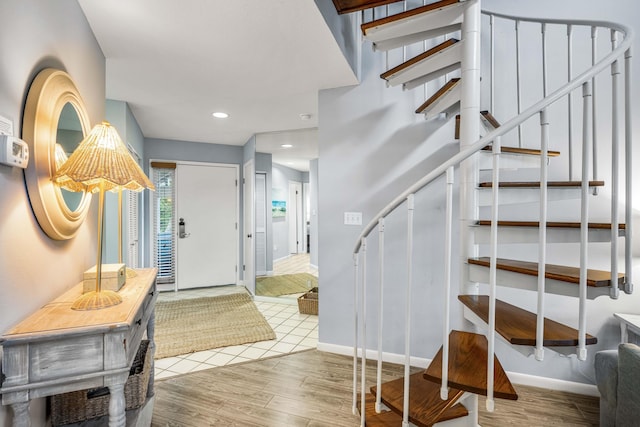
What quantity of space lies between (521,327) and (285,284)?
13.1 feet

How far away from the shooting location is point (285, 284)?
4977 millimetres

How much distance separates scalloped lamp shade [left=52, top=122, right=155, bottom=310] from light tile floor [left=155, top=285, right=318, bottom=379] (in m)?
1.45

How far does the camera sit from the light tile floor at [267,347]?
2471 mm

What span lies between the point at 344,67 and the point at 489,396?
7.20ft

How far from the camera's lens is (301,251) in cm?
818

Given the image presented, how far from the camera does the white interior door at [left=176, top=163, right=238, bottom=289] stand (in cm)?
464

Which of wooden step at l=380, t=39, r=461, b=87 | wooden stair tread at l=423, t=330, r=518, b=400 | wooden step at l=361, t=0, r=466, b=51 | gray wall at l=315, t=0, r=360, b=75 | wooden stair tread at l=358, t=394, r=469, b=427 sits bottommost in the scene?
wooden stair tread at l=358, t=394, r=469, b=427

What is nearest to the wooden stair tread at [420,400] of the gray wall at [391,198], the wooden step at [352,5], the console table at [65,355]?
the gray wall at [391,198]

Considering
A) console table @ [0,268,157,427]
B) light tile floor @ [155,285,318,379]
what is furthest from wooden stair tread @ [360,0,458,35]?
light tile floor @ [155,285,318,379]

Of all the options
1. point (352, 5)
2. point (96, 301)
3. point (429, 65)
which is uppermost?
point (352, 5)

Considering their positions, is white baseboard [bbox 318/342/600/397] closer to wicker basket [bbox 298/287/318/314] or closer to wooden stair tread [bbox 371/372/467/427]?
wooden stair tread [bbox 371/372/467/427]

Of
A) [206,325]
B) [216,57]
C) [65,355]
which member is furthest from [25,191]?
[206,325]

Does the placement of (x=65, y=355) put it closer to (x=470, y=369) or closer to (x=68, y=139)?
(x=68, y=139)

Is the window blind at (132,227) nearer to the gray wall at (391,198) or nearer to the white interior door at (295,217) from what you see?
the gray wall at (391,198)
